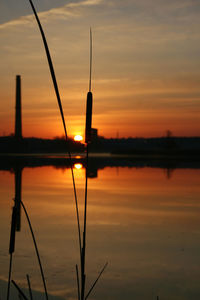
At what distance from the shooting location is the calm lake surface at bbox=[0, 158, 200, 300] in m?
3.90

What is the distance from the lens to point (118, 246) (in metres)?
5.42

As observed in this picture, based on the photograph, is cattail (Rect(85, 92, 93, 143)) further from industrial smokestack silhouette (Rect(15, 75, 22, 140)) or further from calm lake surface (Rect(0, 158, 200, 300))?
industrial smokestack silhouette (Rect(15, 75, 22, 140))

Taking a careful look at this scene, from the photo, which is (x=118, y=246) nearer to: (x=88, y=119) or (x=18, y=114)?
(x=88, y=119)

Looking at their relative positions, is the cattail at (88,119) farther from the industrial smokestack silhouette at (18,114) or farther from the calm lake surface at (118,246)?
the industrial smokestack silhouette at (18,114)

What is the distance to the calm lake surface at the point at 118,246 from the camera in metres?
3.90

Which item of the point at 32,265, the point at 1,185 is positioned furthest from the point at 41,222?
the point at 1,185

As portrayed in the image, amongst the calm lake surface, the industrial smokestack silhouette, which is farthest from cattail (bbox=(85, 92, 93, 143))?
the industrial smokestack silhouette

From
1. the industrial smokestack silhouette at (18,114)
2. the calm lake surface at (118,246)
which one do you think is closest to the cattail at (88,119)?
the calm lake surface at (118,246)

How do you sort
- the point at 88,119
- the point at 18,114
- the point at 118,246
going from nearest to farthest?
1. the point at 88,119
2. the point at 118,246
3. the point at 18,114

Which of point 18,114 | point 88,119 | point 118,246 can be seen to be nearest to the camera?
point 88,119

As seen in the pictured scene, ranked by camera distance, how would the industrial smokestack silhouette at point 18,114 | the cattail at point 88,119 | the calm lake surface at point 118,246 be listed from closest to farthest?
the cattail at point 88,119 < the calm lake surface at point 118,246 < the industrial smokestack silhouette at point 18,114

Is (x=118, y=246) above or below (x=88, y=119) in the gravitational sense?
below

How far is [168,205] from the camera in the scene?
9.05 metres

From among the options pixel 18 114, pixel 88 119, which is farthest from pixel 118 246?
pixel 18 114
